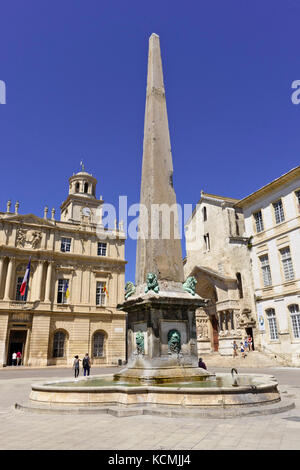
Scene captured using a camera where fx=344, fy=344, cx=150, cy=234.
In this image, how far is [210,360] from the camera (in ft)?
84.9

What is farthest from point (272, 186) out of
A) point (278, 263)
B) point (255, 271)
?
point (255, 271)

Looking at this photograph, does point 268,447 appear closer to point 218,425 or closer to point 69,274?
point 218,425

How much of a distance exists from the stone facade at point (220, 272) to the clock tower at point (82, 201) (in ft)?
42.8

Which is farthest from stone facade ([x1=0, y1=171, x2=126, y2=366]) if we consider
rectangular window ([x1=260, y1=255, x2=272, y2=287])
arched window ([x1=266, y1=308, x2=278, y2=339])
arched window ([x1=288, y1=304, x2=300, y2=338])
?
arched window ([x1=288, y1=304, x2=300, y2=338])

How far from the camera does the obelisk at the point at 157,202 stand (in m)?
9.20

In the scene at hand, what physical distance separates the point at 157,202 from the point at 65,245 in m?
26.1

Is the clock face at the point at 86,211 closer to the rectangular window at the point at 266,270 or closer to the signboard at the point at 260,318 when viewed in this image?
the rectangular window at the point at 266,270

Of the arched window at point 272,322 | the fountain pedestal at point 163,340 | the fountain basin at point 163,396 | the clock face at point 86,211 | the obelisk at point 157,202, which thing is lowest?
the fountain basin at point 163,396

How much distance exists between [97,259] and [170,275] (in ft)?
85.7

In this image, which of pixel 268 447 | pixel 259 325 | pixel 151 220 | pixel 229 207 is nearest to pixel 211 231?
pixel 229 207

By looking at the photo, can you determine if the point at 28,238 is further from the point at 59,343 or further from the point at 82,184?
the point at 82,184

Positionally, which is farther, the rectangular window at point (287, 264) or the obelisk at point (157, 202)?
the rectangular window at point (287, 264)

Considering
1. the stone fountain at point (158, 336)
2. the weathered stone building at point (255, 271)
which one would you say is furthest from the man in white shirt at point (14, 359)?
the stone fountain at point (158, 336)

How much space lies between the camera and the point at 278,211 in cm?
2439
